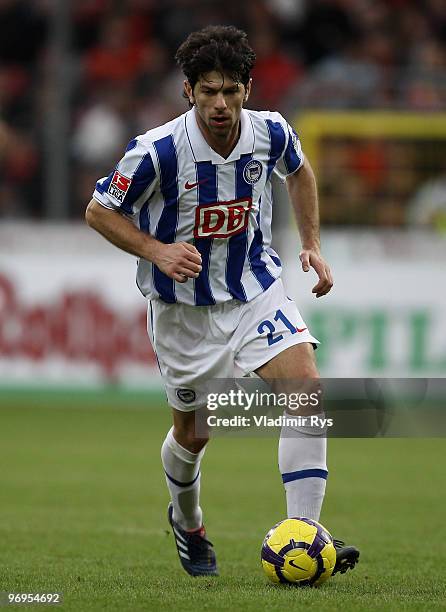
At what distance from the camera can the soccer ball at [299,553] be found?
508 centimetres

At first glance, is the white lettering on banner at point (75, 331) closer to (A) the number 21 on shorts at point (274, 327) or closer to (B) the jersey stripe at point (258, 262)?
(B) the jersey stripe at point (258, 262)

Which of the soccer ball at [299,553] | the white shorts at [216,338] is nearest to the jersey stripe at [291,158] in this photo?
the white shorts at [216,338]

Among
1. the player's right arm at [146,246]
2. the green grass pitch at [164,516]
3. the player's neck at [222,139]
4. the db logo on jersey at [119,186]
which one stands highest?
the player's neck at [222,139]

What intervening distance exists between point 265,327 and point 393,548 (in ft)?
5.49

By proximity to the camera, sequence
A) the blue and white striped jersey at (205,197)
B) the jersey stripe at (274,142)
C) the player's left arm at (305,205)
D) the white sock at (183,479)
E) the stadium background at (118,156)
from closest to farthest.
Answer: the blue and white striped jersey at (205,197) < the jersey stripe at (274,142) < the player's left arm at (305,205) < the white sock at (183,479) < the stadium background at (118,156)

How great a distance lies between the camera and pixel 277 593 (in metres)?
4.99

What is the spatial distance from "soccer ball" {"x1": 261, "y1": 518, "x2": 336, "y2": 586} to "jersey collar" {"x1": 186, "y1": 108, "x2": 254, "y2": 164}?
156 centimetres

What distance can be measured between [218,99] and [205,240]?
64 centimetres

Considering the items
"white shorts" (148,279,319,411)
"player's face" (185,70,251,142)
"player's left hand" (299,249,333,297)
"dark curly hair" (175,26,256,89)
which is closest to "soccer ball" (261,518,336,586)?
"white shorts" (148,279,319,411)

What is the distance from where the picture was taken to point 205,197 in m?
5.52

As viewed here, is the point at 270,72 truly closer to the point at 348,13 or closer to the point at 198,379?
the point at 348,13

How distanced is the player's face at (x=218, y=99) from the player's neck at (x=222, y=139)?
0.25 feet

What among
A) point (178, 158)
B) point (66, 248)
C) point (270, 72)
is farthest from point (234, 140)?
point (270, 72)

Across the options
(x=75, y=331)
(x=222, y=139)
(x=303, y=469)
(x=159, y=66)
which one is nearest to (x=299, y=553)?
(x=303, y=469)
